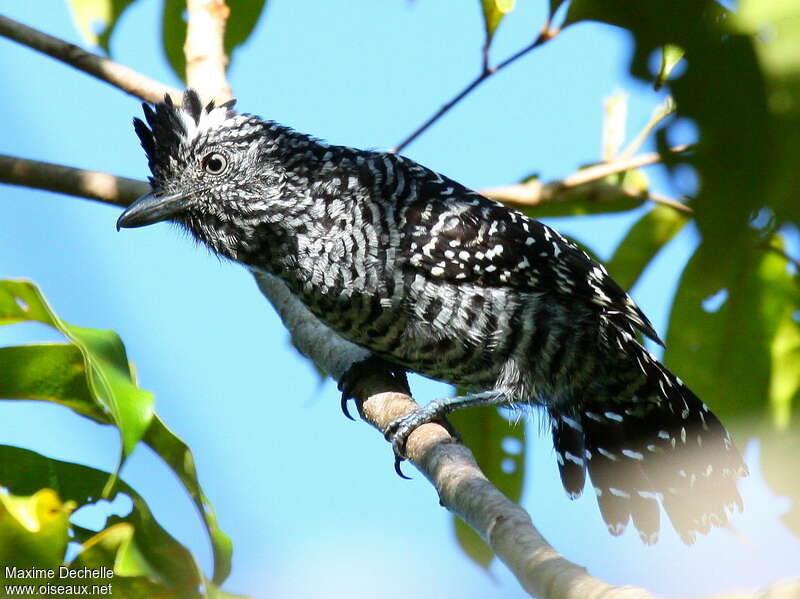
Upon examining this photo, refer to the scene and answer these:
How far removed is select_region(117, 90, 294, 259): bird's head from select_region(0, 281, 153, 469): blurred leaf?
1757 millimetres

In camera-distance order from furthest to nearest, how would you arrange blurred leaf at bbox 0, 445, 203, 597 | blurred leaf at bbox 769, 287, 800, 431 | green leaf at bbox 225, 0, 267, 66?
green leaf at bbox 225, 0, 267, 66 → blurred leaf at bbox 769, 287, 800, 431 → blurred leaf at bbox 0, 445, 203, 597

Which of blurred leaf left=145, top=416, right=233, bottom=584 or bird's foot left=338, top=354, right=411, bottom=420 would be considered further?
bird's foot left=338, top=354, right=411, bottom=420

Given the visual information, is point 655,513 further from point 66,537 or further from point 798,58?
point 798,58

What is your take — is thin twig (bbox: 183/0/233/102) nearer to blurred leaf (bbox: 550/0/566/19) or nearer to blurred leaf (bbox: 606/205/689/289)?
blurred leaf (bbox: 550/0/566/19)

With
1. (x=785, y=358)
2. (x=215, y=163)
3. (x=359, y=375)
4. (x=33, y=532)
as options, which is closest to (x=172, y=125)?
(x=215, y=163)

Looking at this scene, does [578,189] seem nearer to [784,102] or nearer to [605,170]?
[605,170]

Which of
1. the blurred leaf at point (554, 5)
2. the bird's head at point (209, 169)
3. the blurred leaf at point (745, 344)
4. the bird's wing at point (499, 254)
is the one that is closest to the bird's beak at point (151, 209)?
the bird's head at point (209, 169)

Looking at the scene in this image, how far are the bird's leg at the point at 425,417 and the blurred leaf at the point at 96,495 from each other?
1205mm

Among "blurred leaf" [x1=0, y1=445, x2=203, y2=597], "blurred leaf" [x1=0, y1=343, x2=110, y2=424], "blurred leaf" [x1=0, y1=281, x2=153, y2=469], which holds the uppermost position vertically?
"blurred leaf" [x1=0, y1=281, x2=153, y2=469]

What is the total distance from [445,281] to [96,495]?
1.85m

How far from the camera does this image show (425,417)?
332 cm

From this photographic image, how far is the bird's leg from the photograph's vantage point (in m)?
3.27

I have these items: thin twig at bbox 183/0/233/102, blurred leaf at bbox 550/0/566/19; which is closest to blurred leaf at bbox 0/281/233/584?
blurred leaf at bbox 550/0/566/19

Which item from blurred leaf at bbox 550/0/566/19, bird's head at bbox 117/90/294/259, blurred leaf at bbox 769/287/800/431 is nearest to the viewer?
blurred leaf at bbox 550/0/566/19
